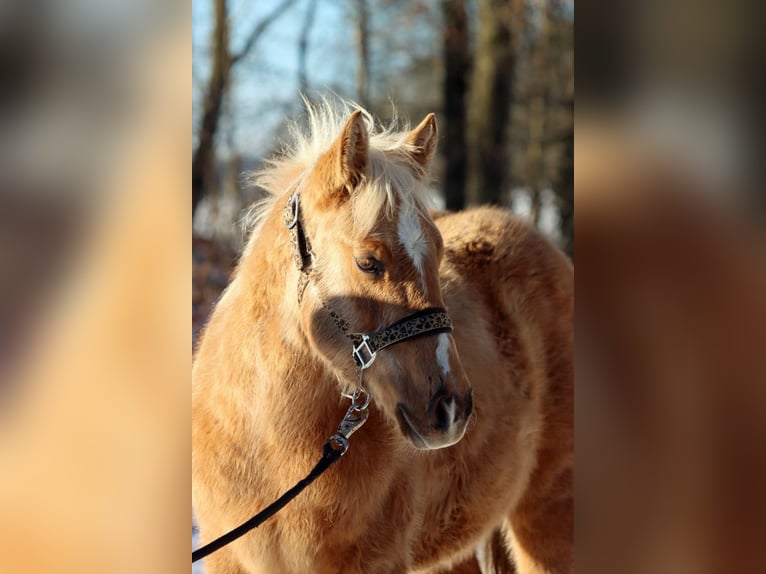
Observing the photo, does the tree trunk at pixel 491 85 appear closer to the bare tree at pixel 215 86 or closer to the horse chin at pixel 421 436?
the bare tree at pixel 215 86

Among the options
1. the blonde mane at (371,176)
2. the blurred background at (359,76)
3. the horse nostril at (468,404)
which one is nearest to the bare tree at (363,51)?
the blurred background at (359,76)

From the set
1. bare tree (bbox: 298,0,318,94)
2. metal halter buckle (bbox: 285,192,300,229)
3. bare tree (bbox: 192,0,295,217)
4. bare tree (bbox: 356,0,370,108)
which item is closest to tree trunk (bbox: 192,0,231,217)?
bare tree (bbox: 192,0,295,217)

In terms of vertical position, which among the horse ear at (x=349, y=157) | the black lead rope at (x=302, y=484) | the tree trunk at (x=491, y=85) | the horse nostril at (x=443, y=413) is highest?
the tree trunk at (x=491, y=85)

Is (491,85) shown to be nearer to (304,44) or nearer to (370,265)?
(304,44)

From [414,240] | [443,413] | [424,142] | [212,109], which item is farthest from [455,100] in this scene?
[443,413]

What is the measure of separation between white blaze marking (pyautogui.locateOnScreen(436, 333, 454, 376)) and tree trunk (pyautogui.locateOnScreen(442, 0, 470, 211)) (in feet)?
19.0

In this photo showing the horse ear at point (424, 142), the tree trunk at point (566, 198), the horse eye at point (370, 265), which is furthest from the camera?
the tree trunk at point (566, 198)

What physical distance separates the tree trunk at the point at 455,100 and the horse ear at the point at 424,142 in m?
5.25

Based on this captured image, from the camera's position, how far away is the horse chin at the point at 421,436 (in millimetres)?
1912

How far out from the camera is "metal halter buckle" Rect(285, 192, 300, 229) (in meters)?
2.09

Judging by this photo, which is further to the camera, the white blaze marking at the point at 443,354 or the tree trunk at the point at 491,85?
the tree trunk at the point at 491,85

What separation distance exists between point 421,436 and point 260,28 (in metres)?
6.35
